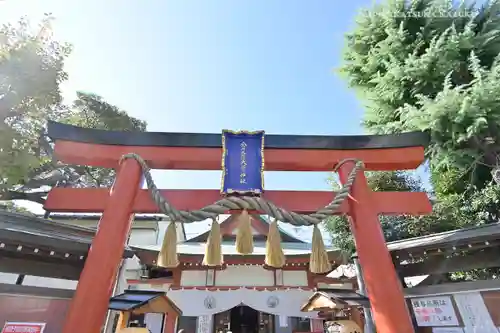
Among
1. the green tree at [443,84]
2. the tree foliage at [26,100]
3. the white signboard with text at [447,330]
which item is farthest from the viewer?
the tree foliage at [26,100]

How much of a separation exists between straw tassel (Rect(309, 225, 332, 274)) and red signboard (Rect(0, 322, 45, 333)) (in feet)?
11.9

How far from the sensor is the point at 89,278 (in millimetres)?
3078

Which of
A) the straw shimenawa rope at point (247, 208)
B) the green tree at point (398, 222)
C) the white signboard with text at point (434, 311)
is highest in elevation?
the green tree at point (398, 222)

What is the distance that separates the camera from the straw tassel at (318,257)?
3.28m

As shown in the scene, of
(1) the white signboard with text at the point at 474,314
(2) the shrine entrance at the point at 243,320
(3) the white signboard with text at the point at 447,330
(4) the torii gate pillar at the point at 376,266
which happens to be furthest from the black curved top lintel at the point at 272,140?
(2) the shrine entrance at the point at 243,320

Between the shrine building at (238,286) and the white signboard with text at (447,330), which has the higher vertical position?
the shrine building at (238,286)

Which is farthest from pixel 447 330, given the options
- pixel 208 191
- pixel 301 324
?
pixel 301 324

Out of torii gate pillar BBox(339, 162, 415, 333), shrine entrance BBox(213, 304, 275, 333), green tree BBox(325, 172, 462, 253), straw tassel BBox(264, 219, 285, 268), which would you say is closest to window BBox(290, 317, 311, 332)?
shrine entrance BBox(213, 304, 275, 333)

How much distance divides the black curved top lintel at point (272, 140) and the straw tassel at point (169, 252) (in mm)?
1216

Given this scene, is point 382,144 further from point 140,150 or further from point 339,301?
point 140,150

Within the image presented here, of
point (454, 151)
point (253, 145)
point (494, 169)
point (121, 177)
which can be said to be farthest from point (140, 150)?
point (494, 169)

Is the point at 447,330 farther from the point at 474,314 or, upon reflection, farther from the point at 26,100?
the point at 26,100

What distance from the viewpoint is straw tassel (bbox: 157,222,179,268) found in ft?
10.9

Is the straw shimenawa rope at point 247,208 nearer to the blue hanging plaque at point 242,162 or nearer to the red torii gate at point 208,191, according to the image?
the blue hanging plaque at point 242,162
